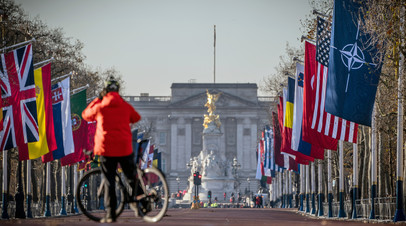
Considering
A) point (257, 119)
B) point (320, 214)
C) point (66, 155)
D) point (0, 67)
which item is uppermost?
point (257, 119)

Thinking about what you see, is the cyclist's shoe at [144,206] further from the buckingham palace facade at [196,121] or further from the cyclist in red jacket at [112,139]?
the buckingham palace facade at [196,121]

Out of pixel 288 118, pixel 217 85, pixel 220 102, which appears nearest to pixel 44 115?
pixel 288 118

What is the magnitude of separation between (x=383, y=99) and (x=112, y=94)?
22737mm

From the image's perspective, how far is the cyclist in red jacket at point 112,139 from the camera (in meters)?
16.4

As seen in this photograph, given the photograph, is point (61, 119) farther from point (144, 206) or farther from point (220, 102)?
point (220, 102)

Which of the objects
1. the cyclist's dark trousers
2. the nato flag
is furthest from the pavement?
the cyclist's dark trousers

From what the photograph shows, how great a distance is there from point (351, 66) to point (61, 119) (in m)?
18.9

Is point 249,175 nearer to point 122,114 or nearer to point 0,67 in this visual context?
point 0,67

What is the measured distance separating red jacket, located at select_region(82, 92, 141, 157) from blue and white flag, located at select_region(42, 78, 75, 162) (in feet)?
88.5

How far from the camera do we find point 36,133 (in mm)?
35625

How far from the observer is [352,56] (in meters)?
28.2

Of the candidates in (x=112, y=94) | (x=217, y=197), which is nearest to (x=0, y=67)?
(x=112, y=94)

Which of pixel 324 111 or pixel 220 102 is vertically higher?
pixel 220 102

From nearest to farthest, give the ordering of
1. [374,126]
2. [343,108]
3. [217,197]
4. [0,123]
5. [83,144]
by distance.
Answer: [343,108] < [0,123] < [374,126] < [83,144] < [217,197]
